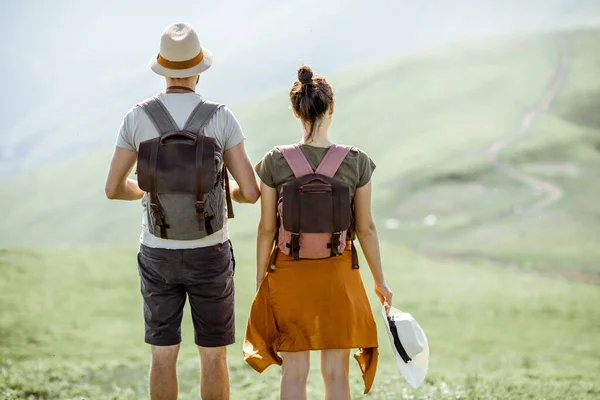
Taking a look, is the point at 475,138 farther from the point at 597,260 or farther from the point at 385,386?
the point at 385,386

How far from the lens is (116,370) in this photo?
21.2 ft

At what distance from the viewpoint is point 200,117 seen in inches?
133

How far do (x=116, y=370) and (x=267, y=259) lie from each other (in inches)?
136

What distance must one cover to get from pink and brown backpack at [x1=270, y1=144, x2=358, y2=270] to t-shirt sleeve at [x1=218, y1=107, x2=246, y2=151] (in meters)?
0.20

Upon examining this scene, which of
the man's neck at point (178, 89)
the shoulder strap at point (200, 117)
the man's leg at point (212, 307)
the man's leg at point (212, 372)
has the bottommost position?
the man's leg at point (212, 372)

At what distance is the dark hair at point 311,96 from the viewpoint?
11.0 feet

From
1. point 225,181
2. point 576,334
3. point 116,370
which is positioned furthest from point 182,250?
point 576,334

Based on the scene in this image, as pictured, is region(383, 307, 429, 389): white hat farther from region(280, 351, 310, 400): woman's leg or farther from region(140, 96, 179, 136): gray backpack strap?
region(140, 96, 179, 136): gray backpack strap

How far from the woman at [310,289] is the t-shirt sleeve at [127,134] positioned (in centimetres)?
56

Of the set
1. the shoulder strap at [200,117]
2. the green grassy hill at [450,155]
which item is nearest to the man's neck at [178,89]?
the shoulder strap at [200,117]

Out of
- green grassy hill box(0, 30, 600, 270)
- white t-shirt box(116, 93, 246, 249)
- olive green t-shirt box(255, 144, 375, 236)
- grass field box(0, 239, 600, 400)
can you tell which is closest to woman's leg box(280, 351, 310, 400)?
white t-shirt box(116, 93, 246, 249)

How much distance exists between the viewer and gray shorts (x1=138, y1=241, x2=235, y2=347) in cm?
345

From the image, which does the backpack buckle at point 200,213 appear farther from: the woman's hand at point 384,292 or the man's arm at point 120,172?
the woman's hand at point 384,292

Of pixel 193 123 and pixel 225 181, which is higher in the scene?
pixel 193 123
